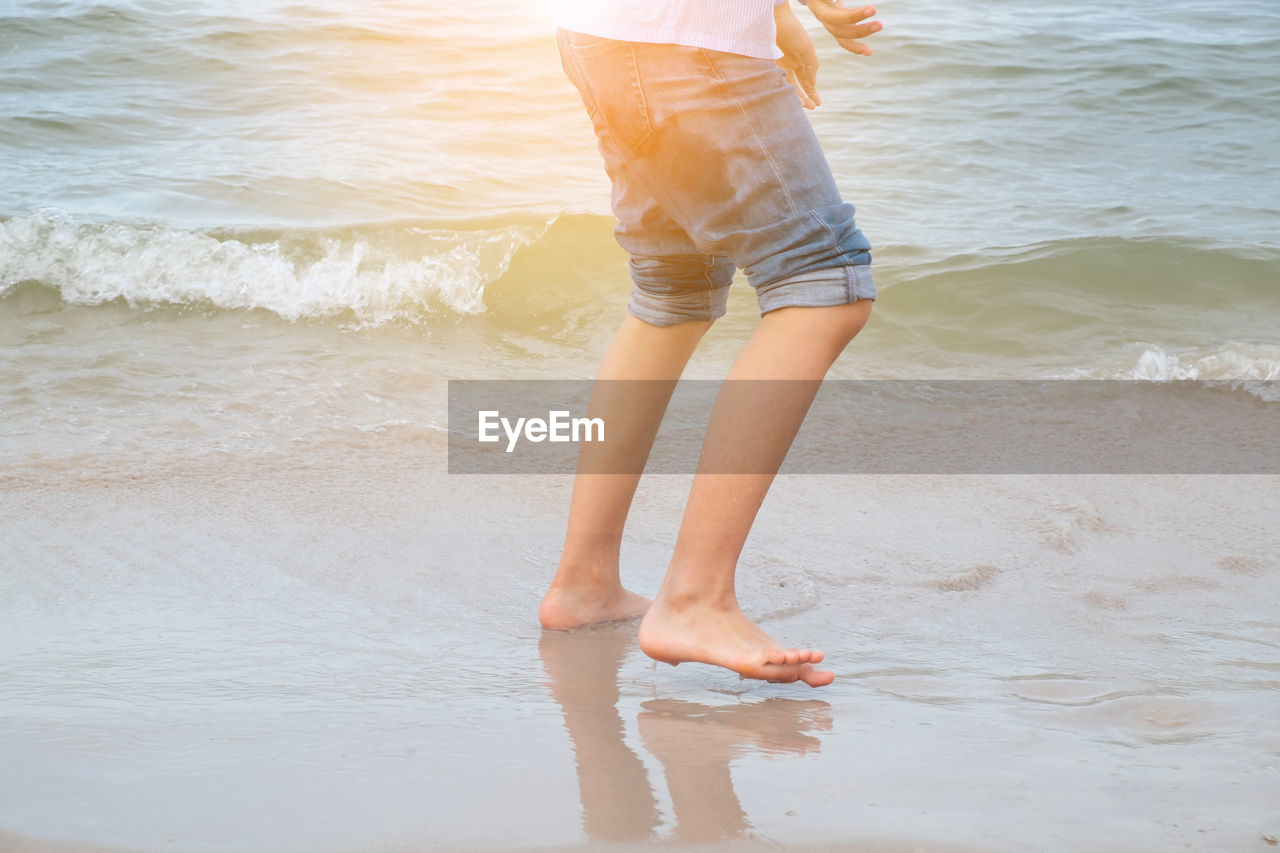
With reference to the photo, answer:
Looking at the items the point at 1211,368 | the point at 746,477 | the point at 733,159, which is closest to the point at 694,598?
the point at 746,477

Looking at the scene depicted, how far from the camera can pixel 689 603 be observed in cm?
166

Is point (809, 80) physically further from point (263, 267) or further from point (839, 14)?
point (263, 267)

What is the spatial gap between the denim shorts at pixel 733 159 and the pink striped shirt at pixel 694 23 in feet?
0.04

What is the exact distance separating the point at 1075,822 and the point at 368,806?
71 centimetres

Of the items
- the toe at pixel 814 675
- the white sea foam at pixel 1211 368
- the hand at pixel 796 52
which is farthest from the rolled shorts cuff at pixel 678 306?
the white sea foam at pixel 1211 368

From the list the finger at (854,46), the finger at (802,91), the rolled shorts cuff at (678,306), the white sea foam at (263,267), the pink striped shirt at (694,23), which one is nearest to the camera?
the pink striped shirt at (694,23)

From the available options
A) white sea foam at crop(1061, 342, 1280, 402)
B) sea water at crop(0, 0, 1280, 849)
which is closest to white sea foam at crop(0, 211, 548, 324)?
sea water at crop(0, 0, 1280, 849)

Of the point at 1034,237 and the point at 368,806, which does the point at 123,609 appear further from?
the point at 1034,237

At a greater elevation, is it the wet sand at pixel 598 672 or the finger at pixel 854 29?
the finger at pixel 854 29

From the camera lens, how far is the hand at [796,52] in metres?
1.88

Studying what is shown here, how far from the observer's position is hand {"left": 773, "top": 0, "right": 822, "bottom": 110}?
1882 millimetres

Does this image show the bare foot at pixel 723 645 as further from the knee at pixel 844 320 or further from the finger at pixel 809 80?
→ the finger at pixel 809 80

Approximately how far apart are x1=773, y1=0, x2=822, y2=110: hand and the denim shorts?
12.0 inches

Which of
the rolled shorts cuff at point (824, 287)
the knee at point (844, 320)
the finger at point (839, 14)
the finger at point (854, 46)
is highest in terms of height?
the finger at point (839, 14)
